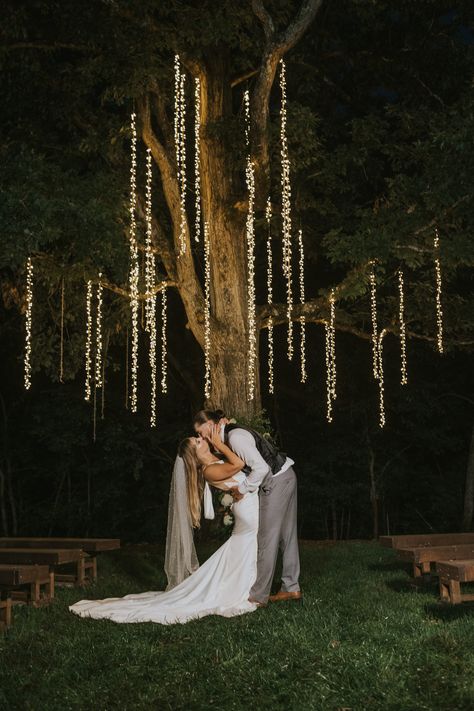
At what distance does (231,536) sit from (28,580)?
164 centimetres

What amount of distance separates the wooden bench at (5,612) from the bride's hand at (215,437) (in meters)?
1.98

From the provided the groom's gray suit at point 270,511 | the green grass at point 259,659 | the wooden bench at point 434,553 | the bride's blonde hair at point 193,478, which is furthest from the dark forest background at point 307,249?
the green grass at point 259,659

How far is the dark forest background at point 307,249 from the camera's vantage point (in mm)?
10039

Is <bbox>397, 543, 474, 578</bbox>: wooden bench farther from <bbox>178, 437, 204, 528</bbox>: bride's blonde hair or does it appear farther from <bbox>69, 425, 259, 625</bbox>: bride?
<bbox>178, 437, 204, 528</bbox>: bride's blonde hair

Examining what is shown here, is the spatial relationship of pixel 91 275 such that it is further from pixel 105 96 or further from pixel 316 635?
pixel 316 635

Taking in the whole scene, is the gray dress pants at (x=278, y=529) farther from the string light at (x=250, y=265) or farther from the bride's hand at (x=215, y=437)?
the string light at (x=250, y=265)

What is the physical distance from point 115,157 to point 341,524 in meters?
10.4

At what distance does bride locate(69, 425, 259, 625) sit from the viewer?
249 inches

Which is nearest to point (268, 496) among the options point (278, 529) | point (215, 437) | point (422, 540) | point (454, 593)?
point (278, 529)

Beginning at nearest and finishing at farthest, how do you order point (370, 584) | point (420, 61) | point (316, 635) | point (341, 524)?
point (316, 635) < point (370, 584) < point (420, 61) < point (341, 524)

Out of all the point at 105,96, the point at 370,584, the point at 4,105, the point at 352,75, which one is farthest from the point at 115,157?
the point at 370,584

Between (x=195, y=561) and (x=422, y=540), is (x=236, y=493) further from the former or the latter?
(x=422, y=540)

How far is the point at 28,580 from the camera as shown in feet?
→ 20.6

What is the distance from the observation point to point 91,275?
412 inches
